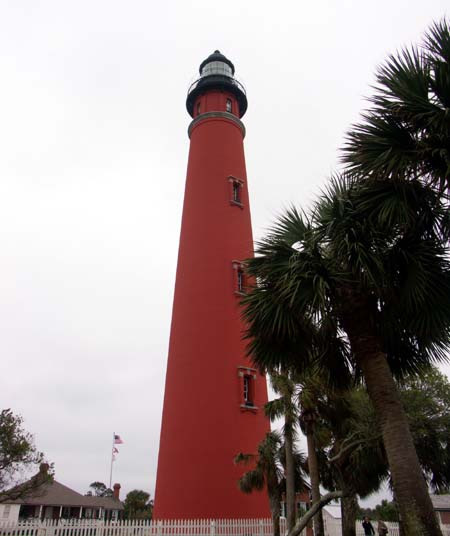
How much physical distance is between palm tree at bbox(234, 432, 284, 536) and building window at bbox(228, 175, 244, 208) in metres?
10.0

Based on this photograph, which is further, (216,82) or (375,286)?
(216,82)

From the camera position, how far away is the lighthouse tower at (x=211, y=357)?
52.8ft

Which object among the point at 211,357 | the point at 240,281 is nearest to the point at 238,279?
the point at 240,281

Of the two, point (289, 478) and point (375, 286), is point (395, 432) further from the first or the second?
point (289, 478)

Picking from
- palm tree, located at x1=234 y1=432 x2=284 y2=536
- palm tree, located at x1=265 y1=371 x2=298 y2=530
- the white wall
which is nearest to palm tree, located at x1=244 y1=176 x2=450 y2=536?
palm tree, located at x1=265 y1=371 x2=298 y2=530

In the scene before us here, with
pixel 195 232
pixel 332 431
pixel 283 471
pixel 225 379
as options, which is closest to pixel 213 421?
pixel 225 379

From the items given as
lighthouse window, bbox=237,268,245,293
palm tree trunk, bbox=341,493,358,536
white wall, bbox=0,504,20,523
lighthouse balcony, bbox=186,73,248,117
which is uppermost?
lighthouse balcony, bbox=186,73,248,117

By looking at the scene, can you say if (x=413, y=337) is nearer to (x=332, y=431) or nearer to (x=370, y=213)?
(x=370, y=213)

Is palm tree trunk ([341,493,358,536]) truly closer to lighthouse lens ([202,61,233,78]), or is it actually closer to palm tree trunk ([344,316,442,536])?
palm tree trunk ([344,316,442,536])

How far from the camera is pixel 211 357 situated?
1767 cm

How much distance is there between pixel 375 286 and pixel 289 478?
21.4 feet

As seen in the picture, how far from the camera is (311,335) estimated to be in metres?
10.3

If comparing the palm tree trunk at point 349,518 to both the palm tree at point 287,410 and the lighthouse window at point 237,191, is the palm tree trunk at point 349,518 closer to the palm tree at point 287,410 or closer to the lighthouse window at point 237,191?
the palm tree at point 287,410

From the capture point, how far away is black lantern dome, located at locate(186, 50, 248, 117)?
23.6m
